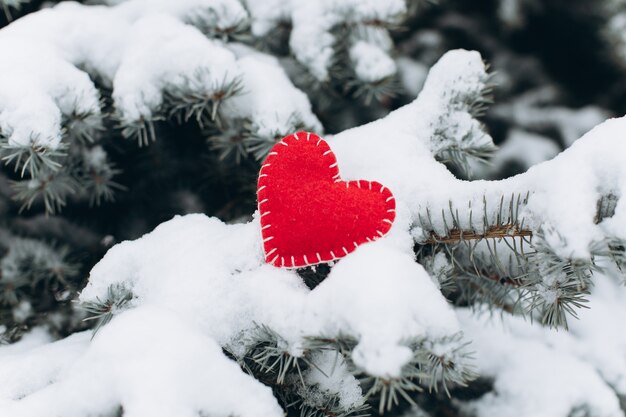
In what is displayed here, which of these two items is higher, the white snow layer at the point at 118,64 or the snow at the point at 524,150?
the white snow layer at the point at 118,64

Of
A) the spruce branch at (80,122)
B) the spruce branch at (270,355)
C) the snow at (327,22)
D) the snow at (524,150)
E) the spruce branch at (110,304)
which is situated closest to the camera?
the spruce branch at (270,355)

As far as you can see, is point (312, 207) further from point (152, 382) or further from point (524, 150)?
point (524, 150)

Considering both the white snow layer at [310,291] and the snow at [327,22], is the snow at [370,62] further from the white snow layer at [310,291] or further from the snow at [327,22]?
the white snow layer at [310,291]

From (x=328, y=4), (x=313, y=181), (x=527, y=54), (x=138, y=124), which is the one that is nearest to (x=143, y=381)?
(x=313, y=181)

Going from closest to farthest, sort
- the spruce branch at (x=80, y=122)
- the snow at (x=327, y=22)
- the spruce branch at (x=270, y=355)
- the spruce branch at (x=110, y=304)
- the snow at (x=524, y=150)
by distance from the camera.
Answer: the spruce branch at (x=270, y=355), the spruce branch at (x=110, y=304), the spruce branch at (x=80, y=122), the snow at (x=327, y=22), the snow at (x=524, y=150)

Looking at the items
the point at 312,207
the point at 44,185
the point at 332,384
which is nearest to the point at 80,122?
the point at 44,185

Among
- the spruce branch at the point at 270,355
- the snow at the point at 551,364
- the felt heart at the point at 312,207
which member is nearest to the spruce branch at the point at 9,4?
the felt heart at the point at 312,207

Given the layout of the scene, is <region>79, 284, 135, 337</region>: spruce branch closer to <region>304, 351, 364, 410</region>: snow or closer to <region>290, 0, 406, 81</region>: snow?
<region>304, 351, 364, 410</region>: snow
